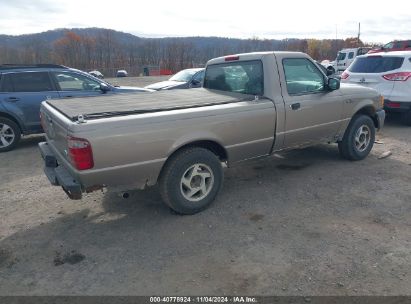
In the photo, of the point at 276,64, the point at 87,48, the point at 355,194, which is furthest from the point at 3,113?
the point at 87,48

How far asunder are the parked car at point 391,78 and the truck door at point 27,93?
7413 millimetres

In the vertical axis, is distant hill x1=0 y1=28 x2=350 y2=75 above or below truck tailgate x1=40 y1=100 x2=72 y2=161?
above

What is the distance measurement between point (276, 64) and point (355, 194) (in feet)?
6.74

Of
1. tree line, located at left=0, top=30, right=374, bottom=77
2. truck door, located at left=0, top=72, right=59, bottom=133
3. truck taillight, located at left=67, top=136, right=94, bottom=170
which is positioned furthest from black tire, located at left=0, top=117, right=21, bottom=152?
tree line, located at left=0, top=30, right=374, bottom=77

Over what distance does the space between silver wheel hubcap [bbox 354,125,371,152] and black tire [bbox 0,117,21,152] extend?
6.70m

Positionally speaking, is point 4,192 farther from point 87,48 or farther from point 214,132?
point 87,48

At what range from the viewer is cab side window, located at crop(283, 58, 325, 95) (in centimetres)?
469

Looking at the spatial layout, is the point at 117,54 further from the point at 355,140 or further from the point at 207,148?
the point at 207,148

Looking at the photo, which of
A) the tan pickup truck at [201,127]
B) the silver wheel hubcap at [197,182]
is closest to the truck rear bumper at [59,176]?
the tan pickup truck at [201,127]

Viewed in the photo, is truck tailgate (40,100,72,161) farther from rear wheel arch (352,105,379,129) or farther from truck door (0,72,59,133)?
rear wheel arch (352,105,379,129)

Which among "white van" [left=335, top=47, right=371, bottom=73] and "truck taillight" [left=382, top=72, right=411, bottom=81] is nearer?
"truck taillight" [left=382, top=72, right=411, bottom=81]

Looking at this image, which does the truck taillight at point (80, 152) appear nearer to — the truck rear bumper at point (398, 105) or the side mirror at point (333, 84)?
the side mirror at point (333, 84)

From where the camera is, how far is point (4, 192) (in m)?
4.94

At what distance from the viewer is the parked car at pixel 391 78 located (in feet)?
26.2
